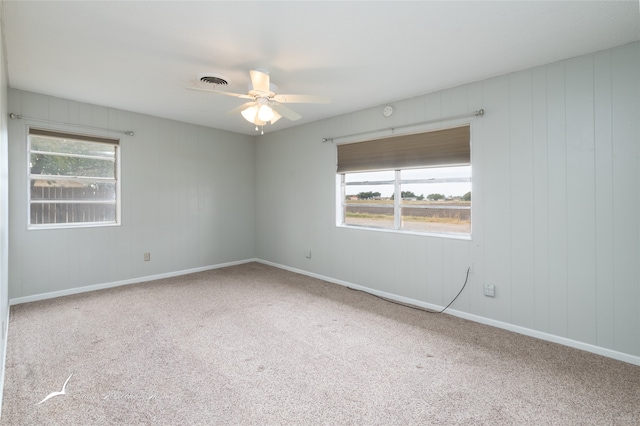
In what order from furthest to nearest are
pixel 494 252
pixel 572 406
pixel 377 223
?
pixel 377 223
pixel 494 252
pixel 572 406

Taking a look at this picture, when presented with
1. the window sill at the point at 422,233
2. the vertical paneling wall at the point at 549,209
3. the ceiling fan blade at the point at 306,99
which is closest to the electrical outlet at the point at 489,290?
the vertical paneling wall at the point at 549,209

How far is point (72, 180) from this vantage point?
159 inches

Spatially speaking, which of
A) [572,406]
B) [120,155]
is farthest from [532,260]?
[120,155]

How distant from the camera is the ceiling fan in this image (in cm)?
262

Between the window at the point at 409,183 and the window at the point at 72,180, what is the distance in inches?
126

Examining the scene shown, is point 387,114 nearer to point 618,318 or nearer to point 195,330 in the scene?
point 618,318

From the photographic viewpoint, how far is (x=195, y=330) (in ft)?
9.70

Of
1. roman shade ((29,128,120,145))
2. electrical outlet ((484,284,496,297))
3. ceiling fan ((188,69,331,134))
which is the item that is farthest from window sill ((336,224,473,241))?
roman shade ((29,128,120,145))

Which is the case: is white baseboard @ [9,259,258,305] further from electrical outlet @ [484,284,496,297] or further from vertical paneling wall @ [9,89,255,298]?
electrical outlet @ [484,284,496,297]

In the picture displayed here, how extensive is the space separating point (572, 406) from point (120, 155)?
5.31 meters

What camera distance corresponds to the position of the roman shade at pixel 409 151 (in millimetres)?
3369

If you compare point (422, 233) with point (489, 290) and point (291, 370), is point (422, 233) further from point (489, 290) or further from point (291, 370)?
point (291, 370)

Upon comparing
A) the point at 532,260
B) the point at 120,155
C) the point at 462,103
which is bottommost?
the point at 532,260

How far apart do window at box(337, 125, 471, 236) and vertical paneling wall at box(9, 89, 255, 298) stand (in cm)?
216
